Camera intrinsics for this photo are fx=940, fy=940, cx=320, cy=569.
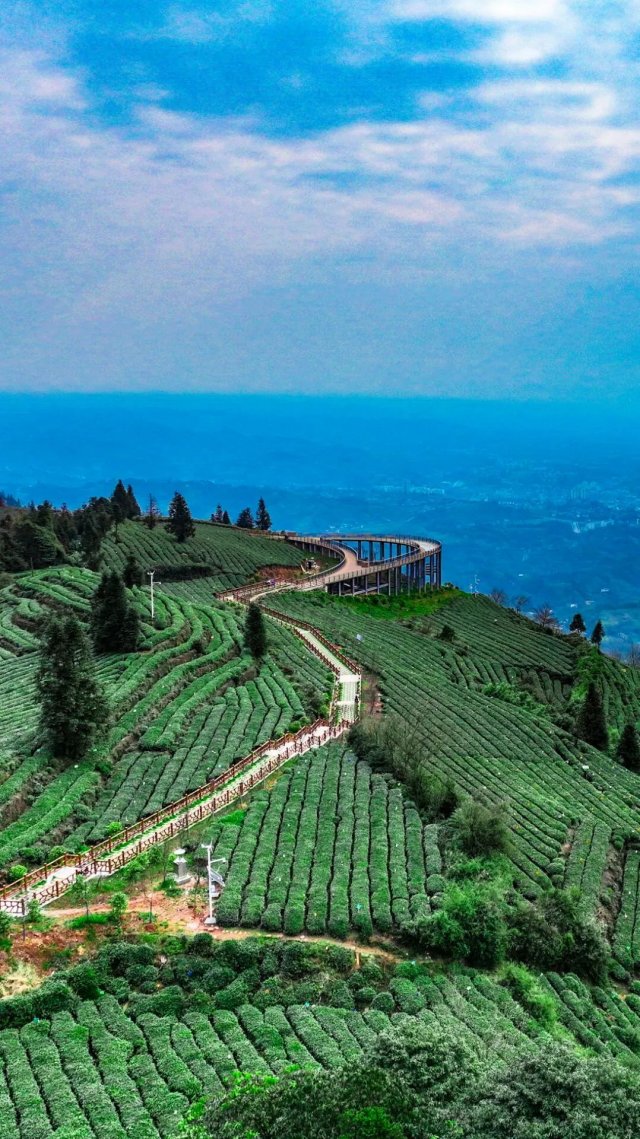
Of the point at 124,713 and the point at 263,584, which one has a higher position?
the point at 263,584

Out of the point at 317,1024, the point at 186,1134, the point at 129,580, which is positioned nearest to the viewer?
the point at 186,1134

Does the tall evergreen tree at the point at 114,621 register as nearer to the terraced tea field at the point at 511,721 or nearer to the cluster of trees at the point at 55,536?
the terraced tea field at the point at 511,721

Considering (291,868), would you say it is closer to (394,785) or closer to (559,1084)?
(394,785)

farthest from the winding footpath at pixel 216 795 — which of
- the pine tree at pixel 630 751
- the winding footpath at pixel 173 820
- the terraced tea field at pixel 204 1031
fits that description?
the pine tree at pixel 630 751

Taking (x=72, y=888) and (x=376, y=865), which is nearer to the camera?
(x=72, y=888)

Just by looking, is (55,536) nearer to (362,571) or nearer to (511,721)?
(362,571)

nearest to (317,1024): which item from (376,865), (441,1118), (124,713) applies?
(441,1118)

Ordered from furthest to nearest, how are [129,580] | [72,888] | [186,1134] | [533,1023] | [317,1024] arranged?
1. [129,580]
2. [72,888]
3. [533,1023]
4. [317,1024]
5. [186,1134]
